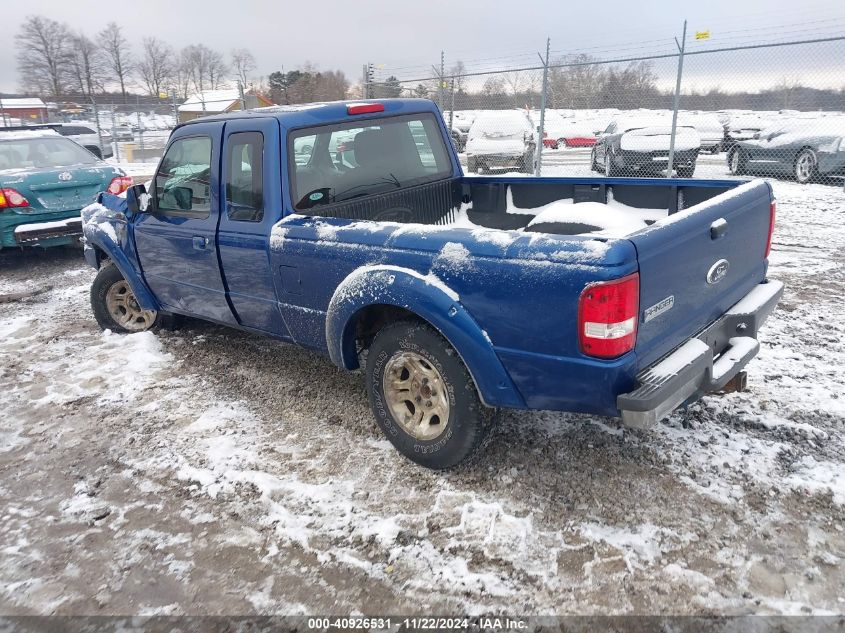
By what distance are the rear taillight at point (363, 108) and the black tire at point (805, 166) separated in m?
10.9

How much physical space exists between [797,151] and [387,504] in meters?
12.5

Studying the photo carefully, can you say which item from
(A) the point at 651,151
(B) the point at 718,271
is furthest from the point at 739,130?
(B) the point at 718,271

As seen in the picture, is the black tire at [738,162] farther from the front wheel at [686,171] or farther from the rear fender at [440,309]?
the rear fender at [440,309]

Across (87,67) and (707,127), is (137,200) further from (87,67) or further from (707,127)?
(87,67)

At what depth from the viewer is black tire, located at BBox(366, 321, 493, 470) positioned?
296cm

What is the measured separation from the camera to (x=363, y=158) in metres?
4.10

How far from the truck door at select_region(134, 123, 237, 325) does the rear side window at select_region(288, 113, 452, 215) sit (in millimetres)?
642

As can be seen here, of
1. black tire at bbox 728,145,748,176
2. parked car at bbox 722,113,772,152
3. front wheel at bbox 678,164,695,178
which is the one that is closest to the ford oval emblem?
front wheel at bbox 678,164,695,178

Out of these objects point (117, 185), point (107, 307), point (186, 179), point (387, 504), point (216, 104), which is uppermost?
point (216, 104)

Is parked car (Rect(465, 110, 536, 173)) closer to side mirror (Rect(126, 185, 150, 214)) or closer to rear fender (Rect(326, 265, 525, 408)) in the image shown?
side mirror (Rect(126, 185, 150, 214))

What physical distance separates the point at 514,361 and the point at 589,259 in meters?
0.57

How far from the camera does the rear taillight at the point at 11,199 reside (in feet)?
24.2

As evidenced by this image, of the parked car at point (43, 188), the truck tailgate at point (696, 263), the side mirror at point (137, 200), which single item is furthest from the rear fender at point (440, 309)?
the parked car at point (43, 188)

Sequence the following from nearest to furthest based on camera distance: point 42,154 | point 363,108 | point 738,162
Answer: point 363,108
point 42,154
point 738,162
